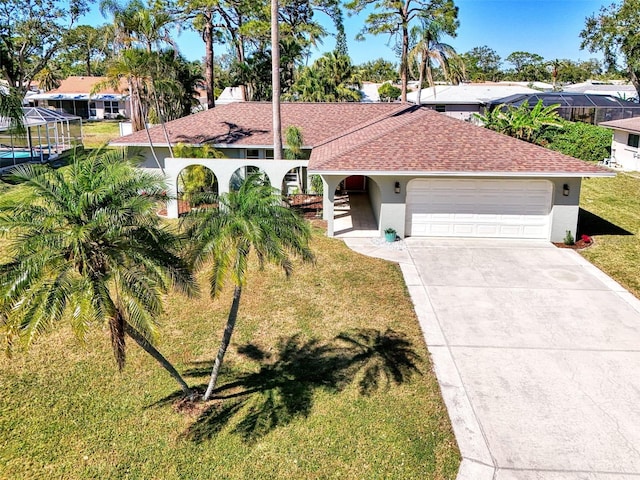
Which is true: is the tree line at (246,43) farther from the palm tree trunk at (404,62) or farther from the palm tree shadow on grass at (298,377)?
the palm tree shadow on grass at (298,377)

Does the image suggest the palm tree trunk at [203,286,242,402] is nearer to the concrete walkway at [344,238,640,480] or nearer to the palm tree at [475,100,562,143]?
the concrete walkway at [344,238,640,480]

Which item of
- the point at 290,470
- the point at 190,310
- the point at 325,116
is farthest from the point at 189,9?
the point at 290,470

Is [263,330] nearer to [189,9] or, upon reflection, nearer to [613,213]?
[613,213]

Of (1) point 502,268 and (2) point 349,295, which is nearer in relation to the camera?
(2) point 349,295

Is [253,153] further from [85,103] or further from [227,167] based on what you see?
[85,103]

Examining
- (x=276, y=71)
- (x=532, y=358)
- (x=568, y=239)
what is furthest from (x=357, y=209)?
(x=532, y=358)

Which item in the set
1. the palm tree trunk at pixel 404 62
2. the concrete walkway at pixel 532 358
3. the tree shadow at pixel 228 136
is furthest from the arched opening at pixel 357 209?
the palm tree trunk at pixel 404 62
